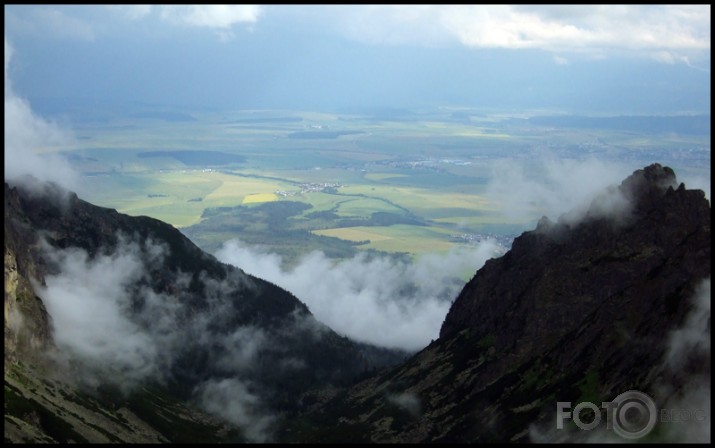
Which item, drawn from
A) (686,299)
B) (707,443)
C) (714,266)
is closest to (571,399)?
(686,299)

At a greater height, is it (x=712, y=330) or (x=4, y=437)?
(x=712, y=330)

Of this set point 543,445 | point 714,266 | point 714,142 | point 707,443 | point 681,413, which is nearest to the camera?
point 707,443

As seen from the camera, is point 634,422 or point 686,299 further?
point 686,299

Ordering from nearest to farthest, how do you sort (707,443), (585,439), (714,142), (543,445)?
(707,443) → (585,439) → (543,445) → (714,142)

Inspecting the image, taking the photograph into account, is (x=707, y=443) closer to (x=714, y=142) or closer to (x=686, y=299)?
(x=686, y=299)

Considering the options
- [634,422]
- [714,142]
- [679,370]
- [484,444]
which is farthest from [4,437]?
[714,142]

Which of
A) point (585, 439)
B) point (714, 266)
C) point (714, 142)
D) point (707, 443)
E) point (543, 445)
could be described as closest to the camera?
point (707, 443)

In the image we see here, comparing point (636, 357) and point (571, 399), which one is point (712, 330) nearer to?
point (636, 357)

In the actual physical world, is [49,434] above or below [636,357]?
below

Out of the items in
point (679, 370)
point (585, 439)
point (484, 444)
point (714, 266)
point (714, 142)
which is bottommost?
point (484, 444)
